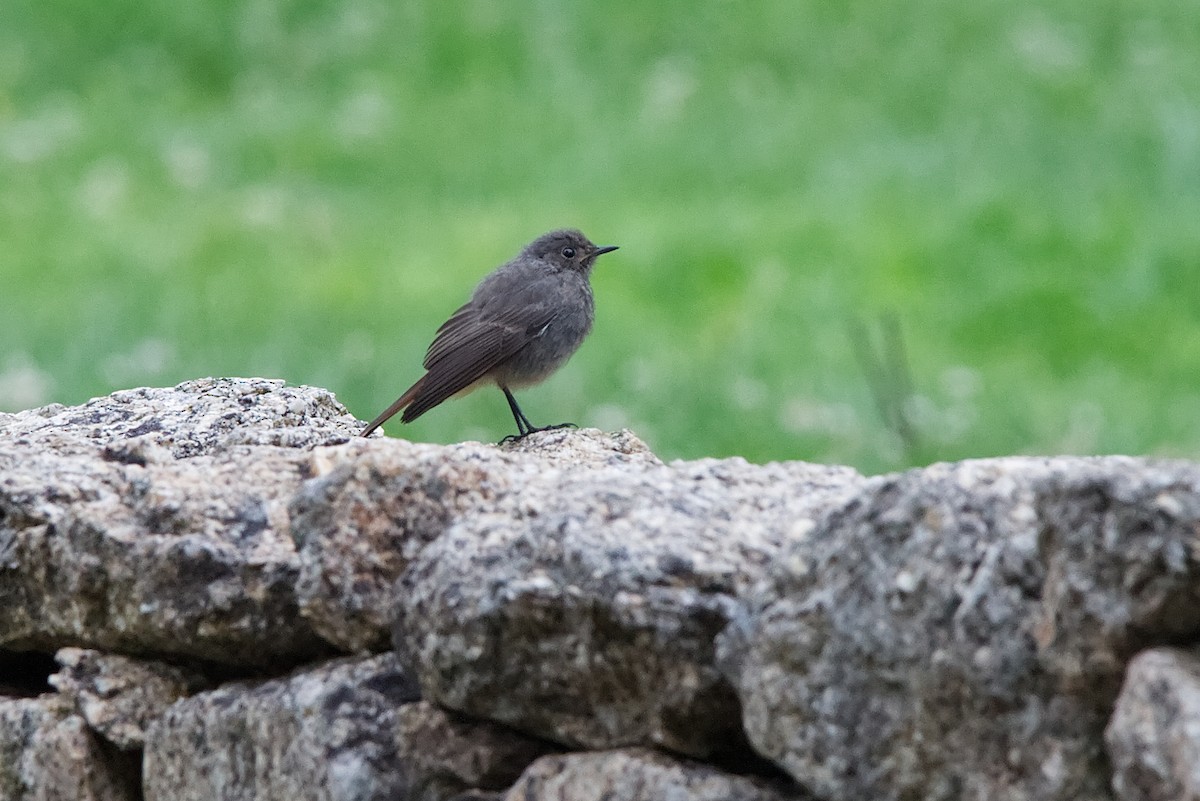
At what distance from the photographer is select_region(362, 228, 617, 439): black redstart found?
7.22 metres

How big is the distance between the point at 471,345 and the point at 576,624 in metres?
4.22

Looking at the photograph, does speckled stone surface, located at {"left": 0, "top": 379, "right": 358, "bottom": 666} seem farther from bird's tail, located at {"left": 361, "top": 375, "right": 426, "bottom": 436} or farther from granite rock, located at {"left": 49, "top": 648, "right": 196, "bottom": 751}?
bird's tail, located at {"left": 361, "top": 375, "right": 426, "bottom": 436}

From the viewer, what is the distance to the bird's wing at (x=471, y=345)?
23.3 feet

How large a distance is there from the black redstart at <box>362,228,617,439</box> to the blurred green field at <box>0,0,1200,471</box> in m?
1.62

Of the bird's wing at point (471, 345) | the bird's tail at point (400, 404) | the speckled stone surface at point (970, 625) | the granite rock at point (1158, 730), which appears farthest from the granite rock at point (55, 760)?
the bird's wing at point (471, 345)

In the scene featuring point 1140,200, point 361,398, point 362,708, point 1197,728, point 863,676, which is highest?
point 1140,200

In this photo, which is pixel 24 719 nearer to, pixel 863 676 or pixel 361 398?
pixel 863 676

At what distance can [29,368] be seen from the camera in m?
10.5

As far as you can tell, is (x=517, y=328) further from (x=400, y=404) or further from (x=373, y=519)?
(x=373, y=519)

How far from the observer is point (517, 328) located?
748 centimetres

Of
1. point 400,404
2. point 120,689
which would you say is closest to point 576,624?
point 120,689

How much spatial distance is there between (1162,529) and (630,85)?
1512 centimetres

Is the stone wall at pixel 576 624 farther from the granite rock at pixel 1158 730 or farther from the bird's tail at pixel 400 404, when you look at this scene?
the bird's tail at pixel 400 404

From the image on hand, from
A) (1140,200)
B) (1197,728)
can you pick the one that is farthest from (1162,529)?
(1140,200)
